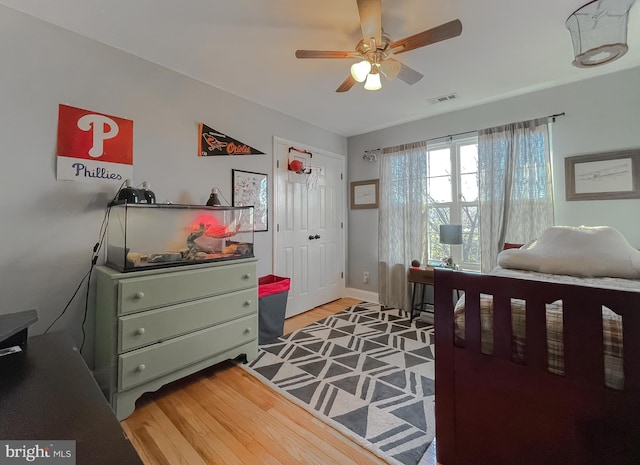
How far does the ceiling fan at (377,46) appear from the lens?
1434 mm

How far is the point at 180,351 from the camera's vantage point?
1844mm

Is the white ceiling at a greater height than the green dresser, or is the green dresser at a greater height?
the white ceiling

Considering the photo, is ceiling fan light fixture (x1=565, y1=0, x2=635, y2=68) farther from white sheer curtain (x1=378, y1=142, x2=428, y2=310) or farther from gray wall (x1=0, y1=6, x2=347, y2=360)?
gray wall (x1=0, y1=6, x2=347, y2=360)

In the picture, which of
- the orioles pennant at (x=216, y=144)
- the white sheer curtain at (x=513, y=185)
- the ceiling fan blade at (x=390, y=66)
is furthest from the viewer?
the white sheer curtain at (x=513, y=185)

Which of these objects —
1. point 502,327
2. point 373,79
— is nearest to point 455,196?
point 373,79

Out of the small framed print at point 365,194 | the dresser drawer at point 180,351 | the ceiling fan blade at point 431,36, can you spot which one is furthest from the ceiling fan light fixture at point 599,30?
the dresser drawer at point 180,351

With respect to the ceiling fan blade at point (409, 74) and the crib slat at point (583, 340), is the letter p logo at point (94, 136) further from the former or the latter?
the crib slat at point (583, 340)

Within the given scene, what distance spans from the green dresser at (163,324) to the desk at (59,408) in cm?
67

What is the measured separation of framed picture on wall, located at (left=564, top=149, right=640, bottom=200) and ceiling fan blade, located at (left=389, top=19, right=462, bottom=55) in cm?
201

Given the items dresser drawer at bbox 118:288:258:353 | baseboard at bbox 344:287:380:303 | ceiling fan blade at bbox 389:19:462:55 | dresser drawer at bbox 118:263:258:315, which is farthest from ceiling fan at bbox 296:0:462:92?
baseboard at bbox 344:287:380:303

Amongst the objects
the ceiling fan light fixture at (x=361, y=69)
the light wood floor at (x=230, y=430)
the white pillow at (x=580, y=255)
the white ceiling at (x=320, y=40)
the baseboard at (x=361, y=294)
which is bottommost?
the light wood floor at (x=230, y=430)

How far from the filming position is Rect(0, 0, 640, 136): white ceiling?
1.66 metres

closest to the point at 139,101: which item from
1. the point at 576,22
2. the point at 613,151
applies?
the point at 576,22

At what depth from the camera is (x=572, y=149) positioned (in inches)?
101
